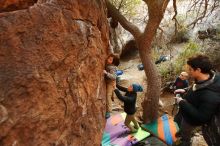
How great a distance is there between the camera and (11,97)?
2.40 meters

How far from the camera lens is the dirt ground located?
9.63 metres

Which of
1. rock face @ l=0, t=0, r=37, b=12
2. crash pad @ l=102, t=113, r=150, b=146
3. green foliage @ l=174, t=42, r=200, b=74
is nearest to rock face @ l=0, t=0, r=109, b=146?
rock face @ l=0, t=0, r=37, b=12

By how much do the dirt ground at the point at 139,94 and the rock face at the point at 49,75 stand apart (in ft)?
14.1

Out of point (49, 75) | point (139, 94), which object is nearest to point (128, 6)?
point (139, 94)

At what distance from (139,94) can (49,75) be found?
915 centimetres

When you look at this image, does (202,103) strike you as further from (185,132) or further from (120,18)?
(120,18)

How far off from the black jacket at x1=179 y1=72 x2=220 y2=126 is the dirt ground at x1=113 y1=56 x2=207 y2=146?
3.17 metres

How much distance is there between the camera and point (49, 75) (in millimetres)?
2773

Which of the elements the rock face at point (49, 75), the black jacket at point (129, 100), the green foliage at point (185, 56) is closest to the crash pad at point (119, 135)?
the black jacket at point (129, 100)

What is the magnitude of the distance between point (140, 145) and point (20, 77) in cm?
527

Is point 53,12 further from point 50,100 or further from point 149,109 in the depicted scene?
point 149,109

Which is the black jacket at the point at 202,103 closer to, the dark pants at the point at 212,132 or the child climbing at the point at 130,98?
the dark pants at the point at 212,132

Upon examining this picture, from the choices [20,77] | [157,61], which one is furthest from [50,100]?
[157,61]

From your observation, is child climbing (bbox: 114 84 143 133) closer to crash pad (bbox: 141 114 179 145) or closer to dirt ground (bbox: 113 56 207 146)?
crash pad (bbox: 141 114 179 145)
